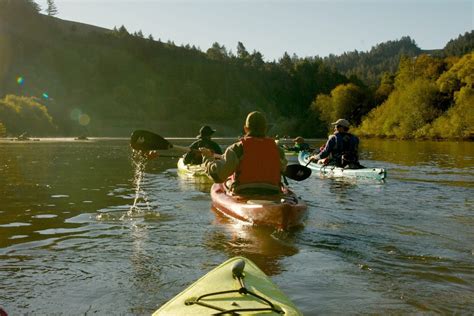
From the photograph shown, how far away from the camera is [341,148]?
1789cm

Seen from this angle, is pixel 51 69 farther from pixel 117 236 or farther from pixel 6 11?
pixel 117 236

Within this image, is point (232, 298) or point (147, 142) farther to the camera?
point (147, 142)

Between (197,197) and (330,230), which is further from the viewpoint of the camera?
(197,197)

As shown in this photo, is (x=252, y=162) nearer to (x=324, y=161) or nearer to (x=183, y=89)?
(x=324, y=161)

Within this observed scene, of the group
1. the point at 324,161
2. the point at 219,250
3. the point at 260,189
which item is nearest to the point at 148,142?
the point at 260,189

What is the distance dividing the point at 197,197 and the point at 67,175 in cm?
823

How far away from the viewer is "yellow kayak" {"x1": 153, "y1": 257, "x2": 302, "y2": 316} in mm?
3992

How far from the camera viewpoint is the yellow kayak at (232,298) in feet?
13.1

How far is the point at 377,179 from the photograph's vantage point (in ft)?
55.1

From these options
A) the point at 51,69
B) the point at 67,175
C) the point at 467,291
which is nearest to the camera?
the point at 467,291

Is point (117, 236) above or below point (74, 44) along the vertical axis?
below

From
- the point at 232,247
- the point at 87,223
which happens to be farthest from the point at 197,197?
the point at 232,247

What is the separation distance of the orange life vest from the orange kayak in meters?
0.32

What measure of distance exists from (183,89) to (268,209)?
13215 cm
